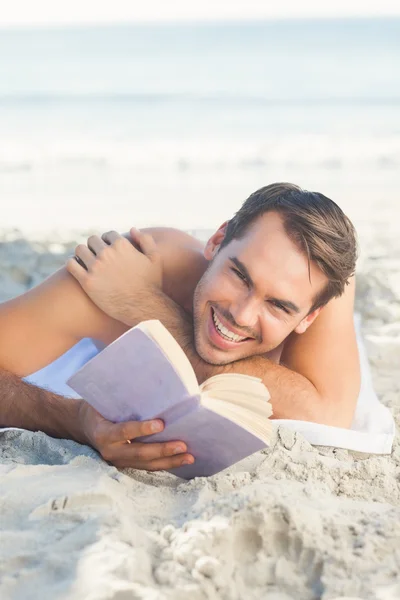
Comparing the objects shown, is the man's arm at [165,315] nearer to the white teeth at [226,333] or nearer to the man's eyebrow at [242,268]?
the white teeth at [226,333]

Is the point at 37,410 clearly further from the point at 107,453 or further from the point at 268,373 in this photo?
the point at 268,373

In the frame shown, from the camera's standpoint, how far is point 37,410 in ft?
9.26

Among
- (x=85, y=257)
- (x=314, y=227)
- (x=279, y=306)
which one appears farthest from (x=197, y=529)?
(x=85, y=257)

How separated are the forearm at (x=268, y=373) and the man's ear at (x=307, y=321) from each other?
168mm

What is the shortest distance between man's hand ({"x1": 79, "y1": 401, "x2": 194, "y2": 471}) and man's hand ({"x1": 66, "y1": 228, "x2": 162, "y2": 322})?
2.22ft

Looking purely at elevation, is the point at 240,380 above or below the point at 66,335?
above

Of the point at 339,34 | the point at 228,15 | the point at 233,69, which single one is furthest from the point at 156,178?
the point at 228,15

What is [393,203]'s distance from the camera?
27.3ft

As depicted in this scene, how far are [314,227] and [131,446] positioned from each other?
3.40 feet

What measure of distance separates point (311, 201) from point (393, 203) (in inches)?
217

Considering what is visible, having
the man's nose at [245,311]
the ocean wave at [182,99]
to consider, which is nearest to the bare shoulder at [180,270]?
the man's nose at [245,311]

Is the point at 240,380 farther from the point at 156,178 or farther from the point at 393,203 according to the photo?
the point at 156,178

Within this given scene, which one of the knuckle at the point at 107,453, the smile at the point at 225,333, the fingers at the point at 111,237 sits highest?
the fingers at the point at 111,237

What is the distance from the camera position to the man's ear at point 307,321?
124 inches
